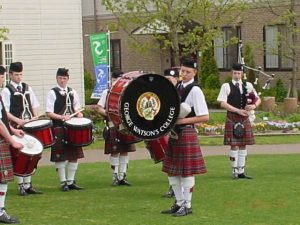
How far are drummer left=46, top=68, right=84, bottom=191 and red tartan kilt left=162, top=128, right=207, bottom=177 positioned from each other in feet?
7.74

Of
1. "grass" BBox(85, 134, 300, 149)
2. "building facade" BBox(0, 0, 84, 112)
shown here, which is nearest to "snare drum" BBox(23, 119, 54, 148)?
"grass" BBox(85, 134, 300, 149)

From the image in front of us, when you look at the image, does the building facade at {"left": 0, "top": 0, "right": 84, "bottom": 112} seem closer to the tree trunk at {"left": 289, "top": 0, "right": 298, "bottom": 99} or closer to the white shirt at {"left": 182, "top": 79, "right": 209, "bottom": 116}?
the tree trunk at {"left": 289, "top": 0, "right": 298, "bottom": 99}

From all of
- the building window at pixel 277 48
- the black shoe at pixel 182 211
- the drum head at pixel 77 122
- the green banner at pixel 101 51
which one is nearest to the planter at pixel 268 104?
the building window at pixel 277 48

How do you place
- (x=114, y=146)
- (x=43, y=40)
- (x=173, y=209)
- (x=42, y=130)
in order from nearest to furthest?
(x=173, y=209)
(x=42, y=130)
(x=114, y=146)
(x=43, y=40)

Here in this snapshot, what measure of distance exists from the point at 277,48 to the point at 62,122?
49.4ft

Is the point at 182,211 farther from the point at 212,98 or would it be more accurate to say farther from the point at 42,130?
the point at 212,98

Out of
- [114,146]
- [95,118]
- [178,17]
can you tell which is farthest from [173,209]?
[178,17]

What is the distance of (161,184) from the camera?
10688mm

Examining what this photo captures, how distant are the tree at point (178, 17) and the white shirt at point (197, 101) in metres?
11.2

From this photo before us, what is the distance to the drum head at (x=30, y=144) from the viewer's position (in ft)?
27.8

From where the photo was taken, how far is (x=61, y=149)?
10297 millimetres

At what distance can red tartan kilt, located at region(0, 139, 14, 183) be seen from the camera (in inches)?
314

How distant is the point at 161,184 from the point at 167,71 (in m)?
2.05

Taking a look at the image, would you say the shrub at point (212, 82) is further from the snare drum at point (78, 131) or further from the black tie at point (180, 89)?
the black tie at point (180, 89)
